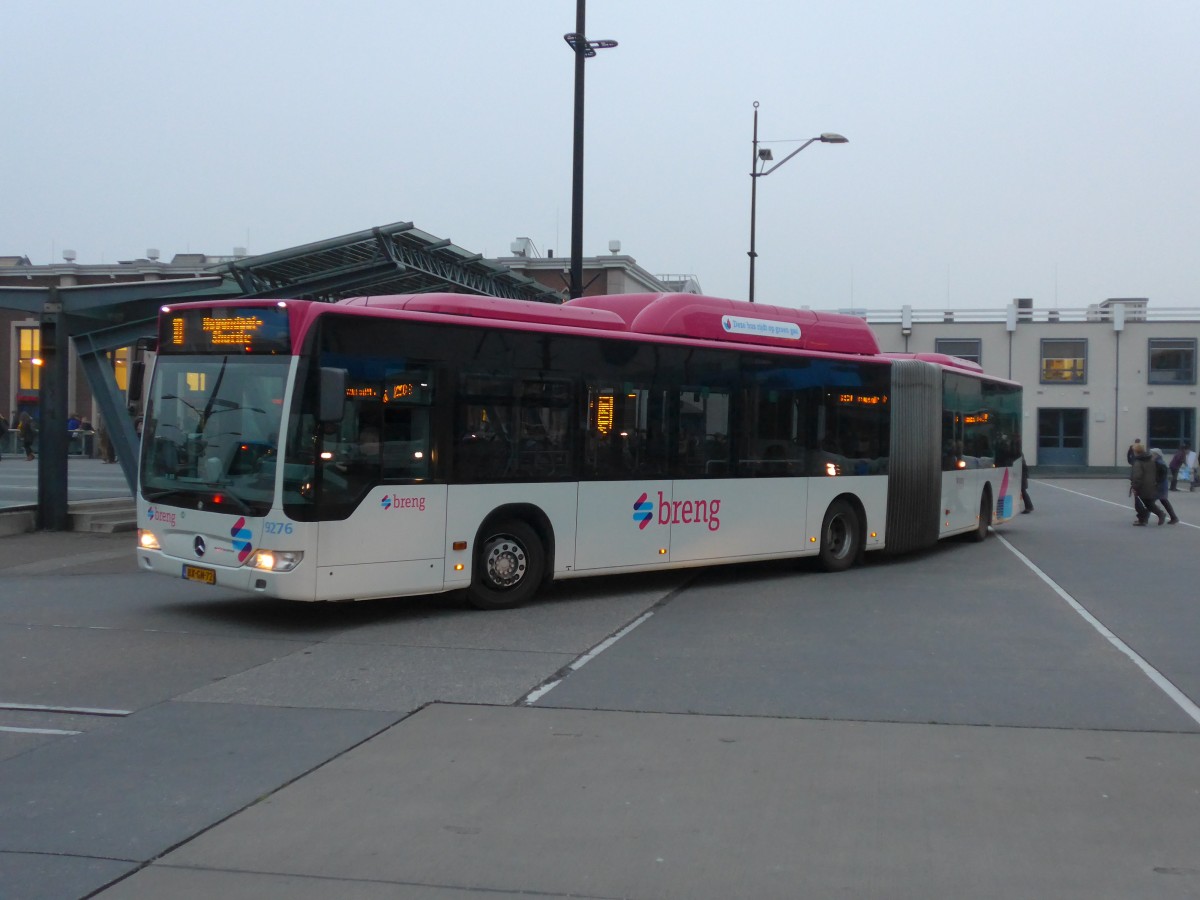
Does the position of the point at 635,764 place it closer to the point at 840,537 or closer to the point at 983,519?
the point at 840,537

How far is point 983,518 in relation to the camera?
20453 mm

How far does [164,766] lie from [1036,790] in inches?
170

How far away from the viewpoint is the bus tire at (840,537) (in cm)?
1522

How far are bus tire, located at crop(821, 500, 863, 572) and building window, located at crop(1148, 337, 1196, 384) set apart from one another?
48416 millimetres

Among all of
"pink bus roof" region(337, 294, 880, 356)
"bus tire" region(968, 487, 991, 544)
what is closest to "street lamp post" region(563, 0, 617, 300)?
"pink bus roof" region(337, 294, 880, 356)

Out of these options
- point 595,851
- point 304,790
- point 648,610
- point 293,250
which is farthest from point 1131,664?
point 293,250

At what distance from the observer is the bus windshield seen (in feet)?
32.2

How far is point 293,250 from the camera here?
1791cm

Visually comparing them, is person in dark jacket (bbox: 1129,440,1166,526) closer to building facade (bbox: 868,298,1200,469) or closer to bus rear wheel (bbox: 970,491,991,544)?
bus rear wheel (bbox: 970,491,991,544)

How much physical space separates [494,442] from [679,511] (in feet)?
8.99

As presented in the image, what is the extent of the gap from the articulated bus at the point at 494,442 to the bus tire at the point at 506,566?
22mm

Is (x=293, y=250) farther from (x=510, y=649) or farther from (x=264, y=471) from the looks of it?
(x=510, y=649)

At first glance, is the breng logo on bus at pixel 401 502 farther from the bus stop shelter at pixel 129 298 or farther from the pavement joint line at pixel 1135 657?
the bus stop shelter at pixel 129 298

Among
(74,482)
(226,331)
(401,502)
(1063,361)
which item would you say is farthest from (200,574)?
(1063,361)
